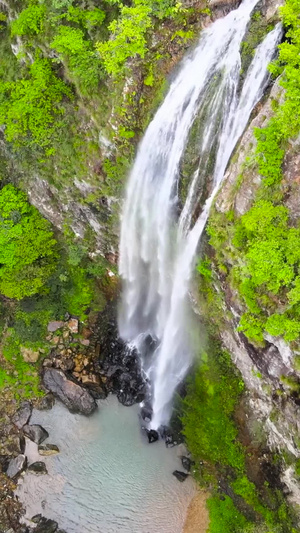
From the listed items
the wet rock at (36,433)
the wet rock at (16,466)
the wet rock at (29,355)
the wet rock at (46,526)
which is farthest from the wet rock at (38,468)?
the wet rock at (29,355)

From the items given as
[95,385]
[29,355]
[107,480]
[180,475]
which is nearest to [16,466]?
[107,480]

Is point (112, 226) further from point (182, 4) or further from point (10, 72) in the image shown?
point (182, 4)

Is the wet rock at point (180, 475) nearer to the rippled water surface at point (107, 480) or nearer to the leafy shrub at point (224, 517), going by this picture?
the rippled water surface at point (107, 480)

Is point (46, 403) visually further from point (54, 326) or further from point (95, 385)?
point (54, 326)

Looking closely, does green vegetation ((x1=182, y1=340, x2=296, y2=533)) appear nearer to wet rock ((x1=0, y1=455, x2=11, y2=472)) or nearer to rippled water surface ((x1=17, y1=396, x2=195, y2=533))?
rippled water surface ((x1=17, y1=396, x2=195, y2=533))

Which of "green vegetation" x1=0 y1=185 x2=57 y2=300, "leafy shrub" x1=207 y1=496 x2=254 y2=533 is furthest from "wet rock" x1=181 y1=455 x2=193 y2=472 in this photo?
"green vegetation" x1=0 y1=185 x2=57 y2=300
